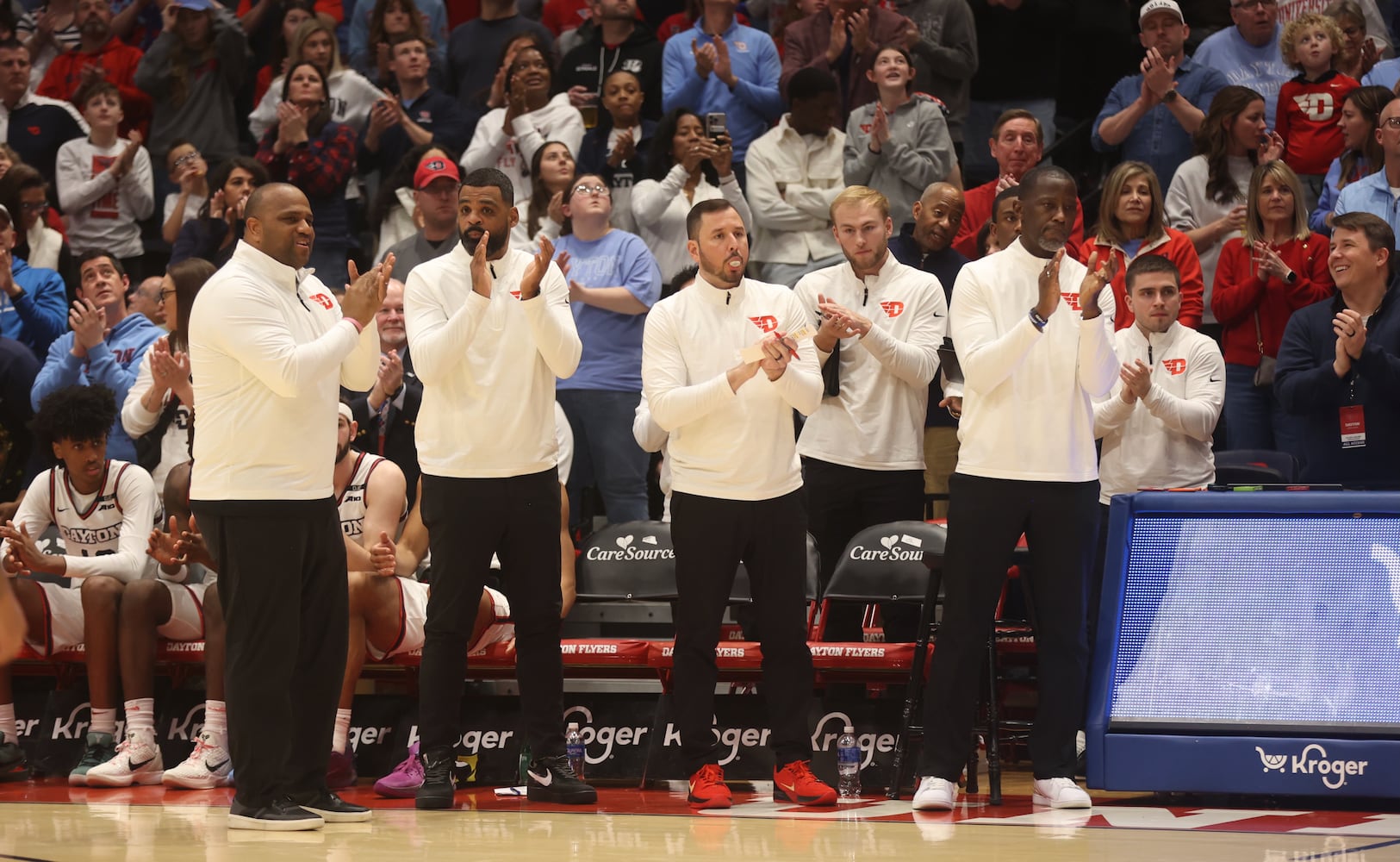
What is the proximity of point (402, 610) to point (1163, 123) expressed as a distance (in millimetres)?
5810

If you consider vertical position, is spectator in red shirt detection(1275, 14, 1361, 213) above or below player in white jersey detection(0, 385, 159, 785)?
above

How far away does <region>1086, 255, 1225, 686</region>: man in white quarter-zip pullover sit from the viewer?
684cm

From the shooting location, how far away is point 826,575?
7.12 meters

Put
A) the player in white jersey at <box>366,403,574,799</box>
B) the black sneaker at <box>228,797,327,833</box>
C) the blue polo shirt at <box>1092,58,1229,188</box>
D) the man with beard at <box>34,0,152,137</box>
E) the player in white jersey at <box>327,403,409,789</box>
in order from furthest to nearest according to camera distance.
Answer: the man with beard at <box>34,0,152,137</box> → the blue polo shirt at <box>1092,58,1229,188</box> → the player in white jersey at <box>327,403,409,789</box> → the player in white jersey at <box>366,403,574,799</box> → the black sneaker at <box>228,797,327,833</box>

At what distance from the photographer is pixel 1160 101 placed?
9.75 meters

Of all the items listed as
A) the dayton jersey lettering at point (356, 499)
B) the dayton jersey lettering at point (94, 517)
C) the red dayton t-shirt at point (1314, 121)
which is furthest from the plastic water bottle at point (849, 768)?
the red dayton t-shirt at point (1314, 121)

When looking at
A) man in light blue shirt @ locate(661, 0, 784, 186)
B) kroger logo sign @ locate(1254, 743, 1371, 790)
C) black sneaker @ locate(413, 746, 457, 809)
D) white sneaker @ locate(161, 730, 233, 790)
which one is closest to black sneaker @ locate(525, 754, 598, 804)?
black sneaker @ locate(413, 746, 457, 809)

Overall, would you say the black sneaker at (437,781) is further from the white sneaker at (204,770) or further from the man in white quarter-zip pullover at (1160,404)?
the man in white quarter-zip pullover at (1160,404)

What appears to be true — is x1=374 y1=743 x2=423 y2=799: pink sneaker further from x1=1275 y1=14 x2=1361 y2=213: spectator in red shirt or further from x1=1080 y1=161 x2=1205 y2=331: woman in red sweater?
x1=1275 y1=14 x2=1361 y2=213: spectator in red shirt

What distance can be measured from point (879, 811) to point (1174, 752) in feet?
3.44

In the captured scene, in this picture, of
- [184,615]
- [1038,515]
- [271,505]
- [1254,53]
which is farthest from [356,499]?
[1254,53]

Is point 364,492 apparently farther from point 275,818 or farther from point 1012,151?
point 1012,151

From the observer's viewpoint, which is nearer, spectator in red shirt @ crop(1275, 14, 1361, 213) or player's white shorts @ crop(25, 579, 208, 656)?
player's white shorts @ crop(25, 579, 208, 656)

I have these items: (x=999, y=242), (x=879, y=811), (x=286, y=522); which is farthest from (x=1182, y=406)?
(x=286, y=522)
